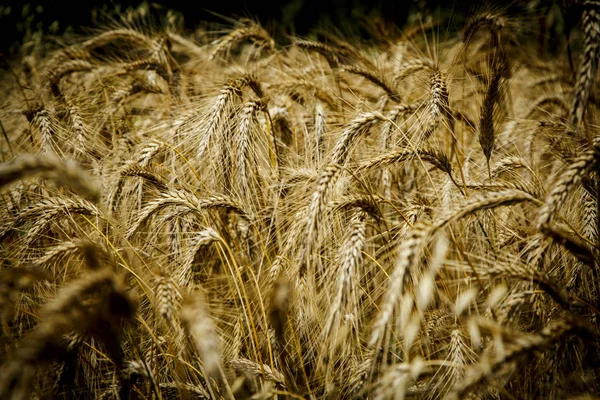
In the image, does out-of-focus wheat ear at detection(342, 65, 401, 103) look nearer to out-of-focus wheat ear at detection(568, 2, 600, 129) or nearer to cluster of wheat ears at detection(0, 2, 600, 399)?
cluster of wheat ears at detection(0, 2, 600, 399)

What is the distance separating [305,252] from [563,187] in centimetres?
79

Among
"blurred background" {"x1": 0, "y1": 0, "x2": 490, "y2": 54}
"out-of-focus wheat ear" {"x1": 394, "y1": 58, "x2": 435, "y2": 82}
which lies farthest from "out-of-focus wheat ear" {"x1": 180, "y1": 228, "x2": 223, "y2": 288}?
"blurred background" {"x1": 0, "y1": 0, "x2": 490, "y2": 54}

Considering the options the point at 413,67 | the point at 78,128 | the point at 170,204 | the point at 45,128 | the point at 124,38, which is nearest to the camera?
the point at 170,204

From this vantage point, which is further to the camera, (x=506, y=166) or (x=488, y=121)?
(x=506, y=166)

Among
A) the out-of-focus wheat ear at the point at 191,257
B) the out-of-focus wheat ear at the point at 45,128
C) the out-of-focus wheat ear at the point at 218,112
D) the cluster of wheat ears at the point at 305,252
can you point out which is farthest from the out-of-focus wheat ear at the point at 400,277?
the out-of-focus wheat ear at the point at 45,128

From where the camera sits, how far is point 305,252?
1128 millimetres

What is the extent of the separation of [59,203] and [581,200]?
2.15 m

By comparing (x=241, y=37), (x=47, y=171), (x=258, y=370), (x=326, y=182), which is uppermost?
(x=241, y=37)

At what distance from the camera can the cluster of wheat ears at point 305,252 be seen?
3.25ft

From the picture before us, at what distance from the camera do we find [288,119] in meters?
2.34

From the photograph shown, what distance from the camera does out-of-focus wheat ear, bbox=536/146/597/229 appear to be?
3.38 feet

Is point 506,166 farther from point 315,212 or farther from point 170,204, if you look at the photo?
point 170,204

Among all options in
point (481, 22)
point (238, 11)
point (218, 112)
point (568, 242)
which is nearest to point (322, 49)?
point (481, 22)

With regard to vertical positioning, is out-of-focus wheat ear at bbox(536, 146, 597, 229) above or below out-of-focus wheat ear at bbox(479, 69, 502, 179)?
below
